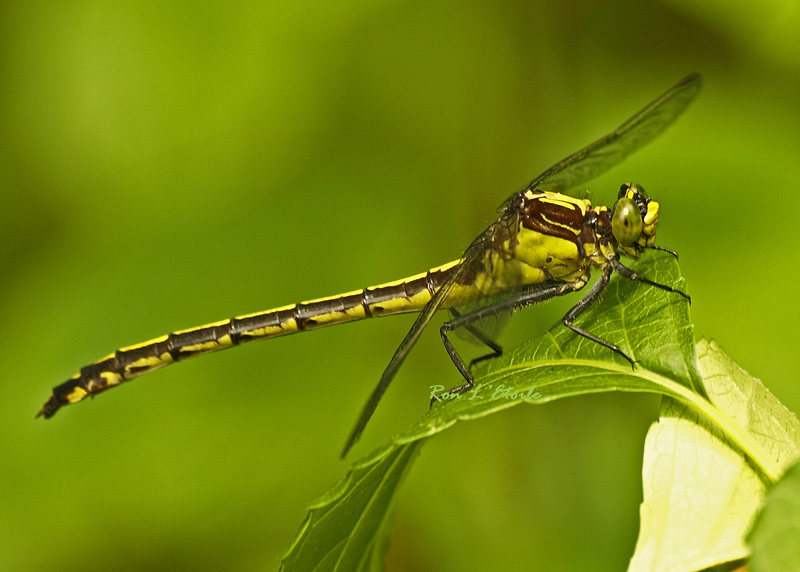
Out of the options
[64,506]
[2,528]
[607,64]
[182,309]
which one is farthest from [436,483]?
[607,64]

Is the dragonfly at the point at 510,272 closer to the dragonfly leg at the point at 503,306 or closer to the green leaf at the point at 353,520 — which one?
the dragonfly leg at the point at 503,306

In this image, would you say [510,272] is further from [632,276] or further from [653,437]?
[653,437]

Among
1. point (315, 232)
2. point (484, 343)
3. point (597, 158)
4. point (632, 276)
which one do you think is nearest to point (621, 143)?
point (597, 158)

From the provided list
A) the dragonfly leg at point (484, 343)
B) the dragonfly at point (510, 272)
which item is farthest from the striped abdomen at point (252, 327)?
the dragonfly leg at point (484, 343)

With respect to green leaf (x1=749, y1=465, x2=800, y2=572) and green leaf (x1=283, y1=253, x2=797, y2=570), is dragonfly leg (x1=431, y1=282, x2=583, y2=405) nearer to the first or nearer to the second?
green leaf (x1=283, y1=253, x2=797, y2=570)

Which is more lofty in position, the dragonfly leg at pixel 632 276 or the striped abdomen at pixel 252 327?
the striped abdomen at pixel 252 327

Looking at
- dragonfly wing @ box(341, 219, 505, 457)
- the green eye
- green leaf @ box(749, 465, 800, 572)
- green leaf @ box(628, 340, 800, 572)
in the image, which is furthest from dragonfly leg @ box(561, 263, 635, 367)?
green leaf @ box(749, 465, 800, 572)
